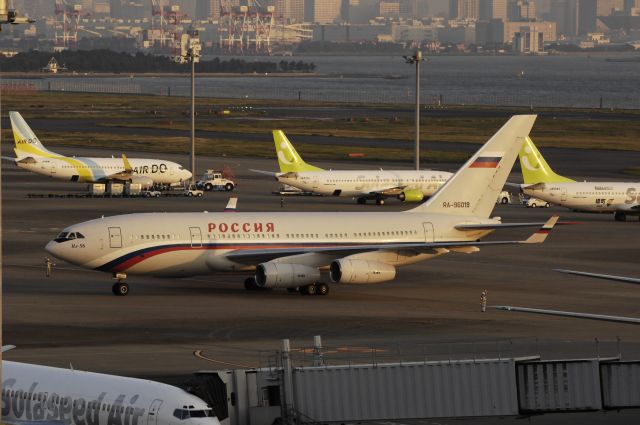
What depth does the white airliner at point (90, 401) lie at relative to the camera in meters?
37.9

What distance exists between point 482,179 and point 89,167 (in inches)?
2551

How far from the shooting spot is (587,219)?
11544 cm

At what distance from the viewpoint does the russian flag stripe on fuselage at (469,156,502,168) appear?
81.0 meters

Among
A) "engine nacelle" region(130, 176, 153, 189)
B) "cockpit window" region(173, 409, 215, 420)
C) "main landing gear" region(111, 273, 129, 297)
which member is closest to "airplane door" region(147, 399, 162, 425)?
"cockpit window" region(173, 409, 215, 420)

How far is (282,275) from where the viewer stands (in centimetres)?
7250

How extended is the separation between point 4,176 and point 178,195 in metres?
21.0

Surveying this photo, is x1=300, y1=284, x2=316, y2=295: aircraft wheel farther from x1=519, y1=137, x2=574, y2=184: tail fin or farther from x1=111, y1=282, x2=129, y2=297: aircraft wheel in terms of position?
x1=519, y1=137, x2=574, y2=184: tail fin

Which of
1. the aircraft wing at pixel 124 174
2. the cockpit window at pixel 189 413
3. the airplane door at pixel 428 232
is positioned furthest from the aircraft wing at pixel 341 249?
the aircraft wing at pixel 124 174

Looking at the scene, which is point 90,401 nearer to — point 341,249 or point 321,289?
point 341,249

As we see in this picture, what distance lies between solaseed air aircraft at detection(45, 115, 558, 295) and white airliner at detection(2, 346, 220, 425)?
28.8m

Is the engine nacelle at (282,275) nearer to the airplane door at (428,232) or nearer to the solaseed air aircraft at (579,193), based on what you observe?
the airplane door at (428,232)

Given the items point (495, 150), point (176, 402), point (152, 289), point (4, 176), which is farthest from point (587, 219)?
point (176, 402)

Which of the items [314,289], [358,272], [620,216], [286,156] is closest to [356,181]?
[286,156]

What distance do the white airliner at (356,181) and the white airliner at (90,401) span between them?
84.5 metres
